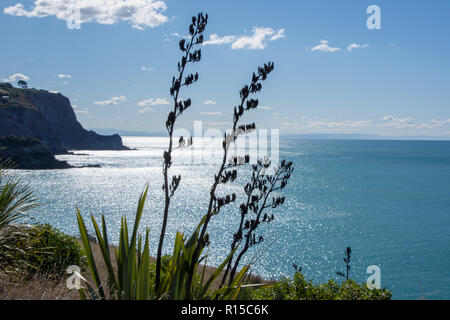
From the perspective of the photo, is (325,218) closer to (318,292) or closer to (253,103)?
(318,292)

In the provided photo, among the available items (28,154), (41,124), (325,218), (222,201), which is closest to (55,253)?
(222,201)

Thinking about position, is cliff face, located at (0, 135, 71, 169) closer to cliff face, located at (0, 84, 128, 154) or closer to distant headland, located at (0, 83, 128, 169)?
distant headland, located at (0, 83, 128, 169)

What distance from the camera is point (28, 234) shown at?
6.75m

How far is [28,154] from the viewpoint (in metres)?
88.7

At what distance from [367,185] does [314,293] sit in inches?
3363

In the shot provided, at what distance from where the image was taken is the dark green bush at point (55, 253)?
7.65m

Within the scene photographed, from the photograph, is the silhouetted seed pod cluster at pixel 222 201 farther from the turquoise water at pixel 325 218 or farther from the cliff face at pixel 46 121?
the cliff face at pixel 46 121

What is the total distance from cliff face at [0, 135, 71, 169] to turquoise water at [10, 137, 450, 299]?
428cm

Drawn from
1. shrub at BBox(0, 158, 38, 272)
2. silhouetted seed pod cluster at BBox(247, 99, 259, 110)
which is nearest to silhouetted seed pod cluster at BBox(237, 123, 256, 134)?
silhouetted seed pod cluster at BBox(247, 99, 259, 110)

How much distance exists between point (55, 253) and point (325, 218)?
4947 cm

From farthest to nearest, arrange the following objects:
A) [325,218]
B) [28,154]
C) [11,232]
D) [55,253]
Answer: [28,154] < [325,218] < [55,253] < [11,232]

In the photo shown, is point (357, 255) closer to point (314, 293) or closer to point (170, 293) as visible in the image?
point (314, 293)

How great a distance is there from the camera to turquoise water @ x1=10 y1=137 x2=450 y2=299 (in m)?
34.2
